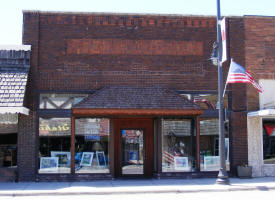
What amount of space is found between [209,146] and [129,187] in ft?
14.6

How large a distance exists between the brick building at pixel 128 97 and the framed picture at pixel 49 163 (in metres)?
0.04

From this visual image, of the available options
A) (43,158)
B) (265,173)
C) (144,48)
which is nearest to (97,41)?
(144,48)

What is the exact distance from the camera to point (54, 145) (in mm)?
15945

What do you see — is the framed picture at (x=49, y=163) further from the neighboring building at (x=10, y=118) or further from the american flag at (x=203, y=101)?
the american flag at (x=203, y=101)

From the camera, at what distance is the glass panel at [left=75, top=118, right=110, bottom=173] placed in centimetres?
1598

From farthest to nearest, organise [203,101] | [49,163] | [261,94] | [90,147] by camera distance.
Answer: [261,94] < [203,101] < [90,147] < [49,163]

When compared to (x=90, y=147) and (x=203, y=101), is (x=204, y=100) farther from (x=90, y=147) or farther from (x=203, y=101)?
(x=90, y=147)

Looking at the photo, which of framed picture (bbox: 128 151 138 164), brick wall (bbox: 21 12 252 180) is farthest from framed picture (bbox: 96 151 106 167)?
brick wall (bbox: 21 12 252 180)

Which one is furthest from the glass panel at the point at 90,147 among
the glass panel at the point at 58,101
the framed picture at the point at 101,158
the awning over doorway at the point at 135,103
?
the glass panel at the point at 58,101

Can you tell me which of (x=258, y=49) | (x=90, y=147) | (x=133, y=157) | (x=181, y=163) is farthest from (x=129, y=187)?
(x=258, y=49)

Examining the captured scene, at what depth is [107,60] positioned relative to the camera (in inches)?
653

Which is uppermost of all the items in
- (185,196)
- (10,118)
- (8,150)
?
(10,118)

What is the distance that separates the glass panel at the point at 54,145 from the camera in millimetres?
15922

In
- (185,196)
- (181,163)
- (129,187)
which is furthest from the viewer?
(181,163)
